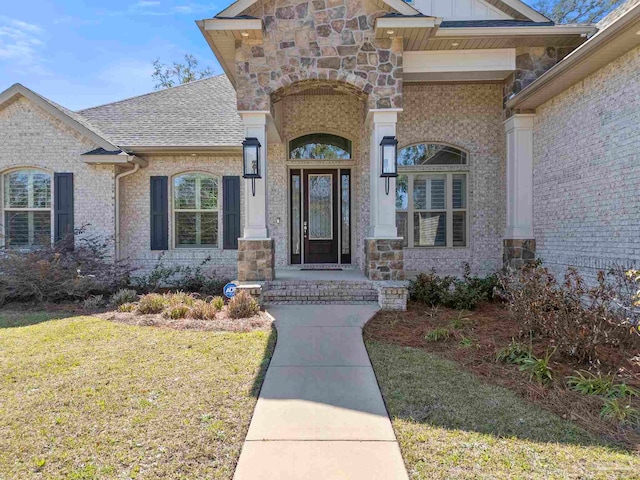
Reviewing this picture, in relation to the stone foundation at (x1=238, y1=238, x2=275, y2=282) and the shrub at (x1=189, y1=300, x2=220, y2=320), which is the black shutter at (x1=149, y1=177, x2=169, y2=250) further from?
the shrub at (x1=189, y1=300, x2=220, y2=320)

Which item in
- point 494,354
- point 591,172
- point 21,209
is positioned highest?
point 591,172

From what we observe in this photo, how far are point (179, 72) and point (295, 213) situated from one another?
18.9m

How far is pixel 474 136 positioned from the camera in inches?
350

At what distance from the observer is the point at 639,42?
4.99 metres

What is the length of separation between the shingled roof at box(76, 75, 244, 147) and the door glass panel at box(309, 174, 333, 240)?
6.96 ft

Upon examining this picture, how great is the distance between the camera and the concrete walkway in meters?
2.47

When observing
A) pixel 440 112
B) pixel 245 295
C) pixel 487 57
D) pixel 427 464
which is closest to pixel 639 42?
pixel 487 57

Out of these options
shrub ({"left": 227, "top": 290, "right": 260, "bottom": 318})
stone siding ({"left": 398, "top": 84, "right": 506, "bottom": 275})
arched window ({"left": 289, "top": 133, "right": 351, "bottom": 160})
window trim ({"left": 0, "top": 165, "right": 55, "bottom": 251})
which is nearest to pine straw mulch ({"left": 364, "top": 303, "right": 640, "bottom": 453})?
shrub ({"left": 227, "top": 290, "right": 260, "bottom": 318})

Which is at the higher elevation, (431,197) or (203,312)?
(431,197)

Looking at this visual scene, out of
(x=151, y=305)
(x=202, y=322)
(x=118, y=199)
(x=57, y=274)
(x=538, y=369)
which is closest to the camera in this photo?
(x=538, y=369)

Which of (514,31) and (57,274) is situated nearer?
(514,31)

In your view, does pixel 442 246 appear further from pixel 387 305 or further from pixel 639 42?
pixel 639 42

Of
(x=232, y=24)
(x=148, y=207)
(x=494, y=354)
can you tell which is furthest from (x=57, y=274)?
(x=494, y=354)

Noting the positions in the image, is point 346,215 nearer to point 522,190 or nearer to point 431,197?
point 431,197
